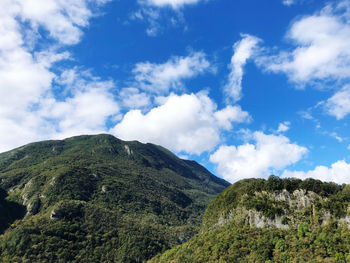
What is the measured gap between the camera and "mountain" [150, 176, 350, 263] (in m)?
133

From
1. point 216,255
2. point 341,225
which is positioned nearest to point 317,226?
point 341,225

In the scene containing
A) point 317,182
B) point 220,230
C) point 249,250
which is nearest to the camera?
point 249,250

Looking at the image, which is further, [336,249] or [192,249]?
[192,249]

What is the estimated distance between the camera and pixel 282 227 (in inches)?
6284

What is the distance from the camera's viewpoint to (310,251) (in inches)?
5172

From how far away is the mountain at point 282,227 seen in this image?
133375 mm

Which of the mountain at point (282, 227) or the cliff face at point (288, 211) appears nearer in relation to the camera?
the mountain at point (282, 227)

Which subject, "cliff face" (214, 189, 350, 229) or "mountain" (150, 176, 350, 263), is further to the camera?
"cliff face" (214, 189, 350, 229)

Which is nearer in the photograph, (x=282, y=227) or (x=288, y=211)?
(x=282, y=227)

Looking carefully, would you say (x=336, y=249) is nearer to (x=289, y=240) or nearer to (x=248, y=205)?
(x=289, y=240)

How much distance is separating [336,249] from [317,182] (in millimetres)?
56753

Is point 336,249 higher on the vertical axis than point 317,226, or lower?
lower

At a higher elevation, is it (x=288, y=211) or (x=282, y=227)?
(x=288, y=211)

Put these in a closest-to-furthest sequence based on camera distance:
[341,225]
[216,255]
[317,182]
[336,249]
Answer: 1. [336,249]
2. [341,225]
3. [216,255]
4. [317,182]
